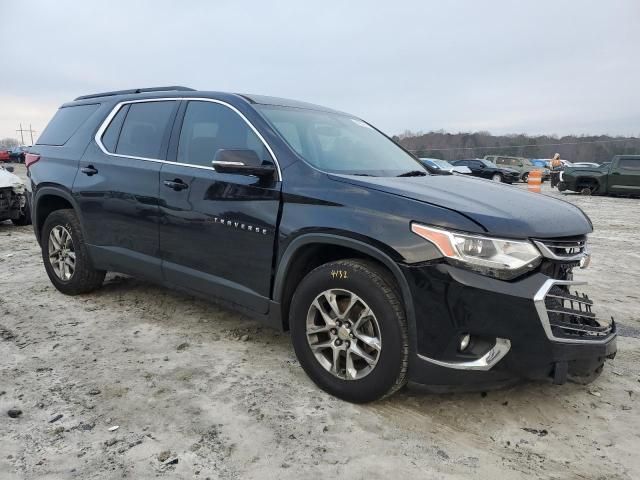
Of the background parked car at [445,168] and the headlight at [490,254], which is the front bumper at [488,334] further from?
the background parked car at [445,168]

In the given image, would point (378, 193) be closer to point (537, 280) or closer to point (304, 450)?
point (537, 280)

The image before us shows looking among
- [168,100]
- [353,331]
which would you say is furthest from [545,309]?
[168,100]

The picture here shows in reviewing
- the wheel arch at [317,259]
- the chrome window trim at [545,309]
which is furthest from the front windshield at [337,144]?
the chrome window trim at [545,309]

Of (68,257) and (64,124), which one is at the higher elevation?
(64,124)

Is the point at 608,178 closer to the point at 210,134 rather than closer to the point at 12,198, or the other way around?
the point at 210,134

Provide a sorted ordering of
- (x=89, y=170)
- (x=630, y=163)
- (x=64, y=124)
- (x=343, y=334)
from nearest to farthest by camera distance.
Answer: (x=343, y=334), (x=89, y=170), (x=64, y=124), (x=630, y=163)

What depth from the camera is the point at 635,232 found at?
948 cm

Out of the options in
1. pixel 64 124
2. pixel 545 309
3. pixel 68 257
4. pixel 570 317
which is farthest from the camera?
pixel 64 124

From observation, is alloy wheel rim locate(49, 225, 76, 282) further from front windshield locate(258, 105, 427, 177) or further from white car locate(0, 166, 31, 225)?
white car locate(0, 166, 31, 225)

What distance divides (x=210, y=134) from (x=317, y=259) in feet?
4.14

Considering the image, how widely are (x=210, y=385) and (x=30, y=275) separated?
3532 mm

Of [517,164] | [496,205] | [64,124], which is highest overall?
[64,124]

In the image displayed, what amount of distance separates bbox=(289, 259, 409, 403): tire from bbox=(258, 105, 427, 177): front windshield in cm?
74

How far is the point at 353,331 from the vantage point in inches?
105
